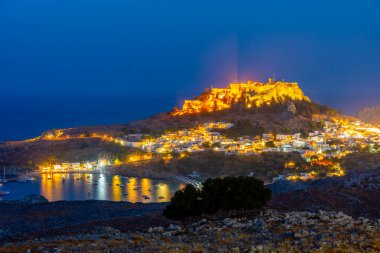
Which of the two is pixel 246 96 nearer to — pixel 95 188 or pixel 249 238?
pixel 95 188

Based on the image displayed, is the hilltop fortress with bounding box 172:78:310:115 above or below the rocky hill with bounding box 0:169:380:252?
above

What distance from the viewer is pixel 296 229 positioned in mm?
12383

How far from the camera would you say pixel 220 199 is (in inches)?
627

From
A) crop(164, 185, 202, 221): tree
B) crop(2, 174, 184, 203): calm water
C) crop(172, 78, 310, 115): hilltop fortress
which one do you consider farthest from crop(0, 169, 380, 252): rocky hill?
crop(172, 78, 310, 115): hilltop fortress

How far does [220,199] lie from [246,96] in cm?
6716

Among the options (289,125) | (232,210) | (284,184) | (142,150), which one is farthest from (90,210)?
(289,125)

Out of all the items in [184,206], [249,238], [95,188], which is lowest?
[249,238]

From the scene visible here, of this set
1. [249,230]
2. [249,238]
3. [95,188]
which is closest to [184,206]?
[249,230]

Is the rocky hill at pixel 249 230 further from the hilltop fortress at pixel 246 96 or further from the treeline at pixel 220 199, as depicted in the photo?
the hilltop fortress at pixel 246 96

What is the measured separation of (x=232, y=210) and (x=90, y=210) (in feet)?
31.8

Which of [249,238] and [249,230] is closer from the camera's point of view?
[249,238]

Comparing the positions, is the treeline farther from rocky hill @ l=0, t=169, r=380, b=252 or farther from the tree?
rocky hill @ l=0, t=169, r=380, b=252

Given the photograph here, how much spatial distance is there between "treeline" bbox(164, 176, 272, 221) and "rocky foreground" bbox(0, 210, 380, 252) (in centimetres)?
126

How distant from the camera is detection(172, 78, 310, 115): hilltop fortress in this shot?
81875mm
